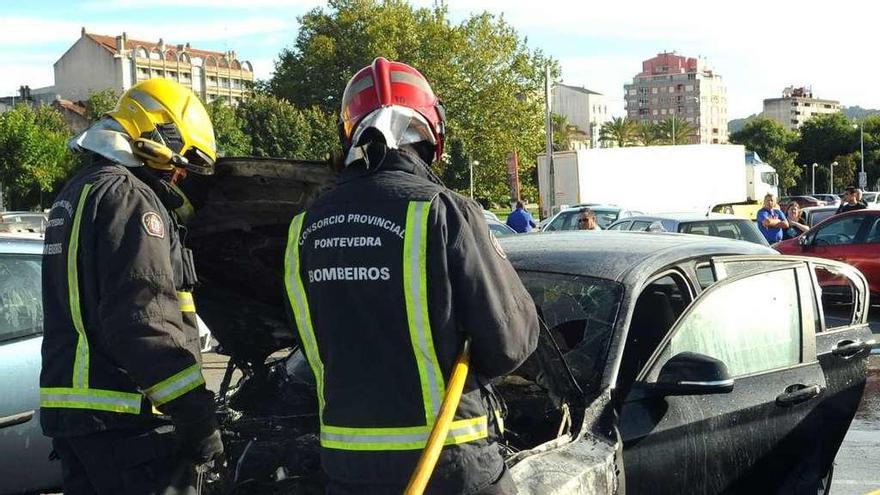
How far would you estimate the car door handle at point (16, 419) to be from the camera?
429 cm

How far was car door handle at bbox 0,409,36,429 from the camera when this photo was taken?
4.29 m

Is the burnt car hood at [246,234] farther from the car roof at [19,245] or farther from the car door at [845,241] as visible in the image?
the car door at [845,241]

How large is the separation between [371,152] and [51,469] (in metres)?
2.90

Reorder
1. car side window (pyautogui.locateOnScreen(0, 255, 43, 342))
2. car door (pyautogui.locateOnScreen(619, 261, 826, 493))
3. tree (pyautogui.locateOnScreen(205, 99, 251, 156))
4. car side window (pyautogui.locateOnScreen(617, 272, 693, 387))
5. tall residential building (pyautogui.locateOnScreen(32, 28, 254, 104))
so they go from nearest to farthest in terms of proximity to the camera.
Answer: car door (pyautogui.locateOnScreen(619, 261, 826, 493)) → car side window (pyautogui.locateOnScreen(617, 272, 693, 387)) → car side window (pyautogui.locateOnScreen(0, 255, 43, 342)) → tree (pyautogui.locateOnScreen(205, 99, 251, 156)) → tall residential building (pyautogui.locateOnScreen(32, 28, 254, 104))

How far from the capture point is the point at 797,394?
391cm

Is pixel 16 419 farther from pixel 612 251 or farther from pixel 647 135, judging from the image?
pixel 647 135

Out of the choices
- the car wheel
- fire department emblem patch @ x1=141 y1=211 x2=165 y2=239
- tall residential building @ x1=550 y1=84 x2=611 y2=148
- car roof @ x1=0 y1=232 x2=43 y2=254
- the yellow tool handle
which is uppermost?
tall residential building @ x1=550 y1=84 x2=611 y2=148

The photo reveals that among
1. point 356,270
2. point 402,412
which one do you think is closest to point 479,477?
point 402,412

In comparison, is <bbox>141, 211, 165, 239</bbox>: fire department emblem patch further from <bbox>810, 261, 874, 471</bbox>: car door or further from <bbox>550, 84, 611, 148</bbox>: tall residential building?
<bbox>550, 84, 611, 148</bbox>: tall residential building

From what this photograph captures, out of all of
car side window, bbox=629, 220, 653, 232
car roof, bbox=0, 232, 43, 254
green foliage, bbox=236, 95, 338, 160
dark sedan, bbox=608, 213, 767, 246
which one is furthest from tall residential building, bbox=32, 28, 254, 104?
car roof, bbox=0, 232, 43, 254

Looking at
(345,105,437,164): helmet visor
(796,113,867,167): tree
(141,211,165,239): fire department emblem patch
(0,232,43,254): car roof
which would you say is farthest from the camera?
(796,113,867,167): tree

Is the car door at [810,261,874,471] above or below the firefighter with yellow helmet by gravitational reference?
below

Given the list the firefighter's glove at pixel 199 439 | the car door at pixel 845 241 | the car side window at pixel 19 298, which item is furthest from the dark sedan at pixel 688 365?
the car door at pixel 845 241

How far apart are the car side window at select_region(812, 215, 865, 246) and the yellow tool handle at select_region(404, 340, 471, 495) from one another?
40.2ft
